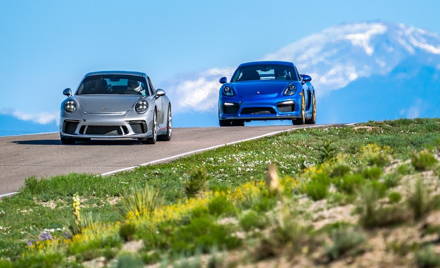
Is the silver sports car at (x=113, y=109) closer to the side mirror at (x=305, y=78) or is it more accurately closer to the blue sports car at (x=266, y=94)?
the blue sports car at (x=266, y=94)

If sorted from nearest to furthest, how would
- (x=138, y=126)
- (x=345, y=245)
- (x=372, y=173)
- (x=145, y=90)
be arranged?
1. (x=345, y=245)
2. (x=372, y=173)
3. (x=138, y=126)
4. (x=145, y=90)

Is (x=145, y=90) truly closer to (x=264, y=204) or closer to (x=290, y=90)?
(x=290, y=90)

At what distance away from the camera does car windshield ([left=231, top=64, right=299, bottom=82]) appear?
27.3m

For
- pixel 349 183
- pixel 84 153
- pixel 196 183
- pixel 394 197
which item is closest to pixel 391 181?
pixel 349 183

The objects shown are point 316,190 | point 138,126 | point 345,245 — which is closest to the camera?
point 345,245

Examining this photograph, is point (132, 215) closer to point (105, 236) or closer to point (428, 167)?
point (105, 236)

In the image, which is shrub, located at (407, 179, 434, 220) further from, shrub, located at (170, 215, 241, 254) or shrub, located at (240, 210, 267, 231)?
shrub, located at (170, 215, 241, 254)

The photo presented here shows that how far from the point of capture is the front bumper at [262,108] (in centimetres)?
2606

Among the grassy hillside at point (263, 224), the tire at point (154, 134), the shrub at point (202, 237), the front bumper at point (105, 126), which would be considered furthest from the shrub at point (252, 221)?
the tire at point (154, 134)

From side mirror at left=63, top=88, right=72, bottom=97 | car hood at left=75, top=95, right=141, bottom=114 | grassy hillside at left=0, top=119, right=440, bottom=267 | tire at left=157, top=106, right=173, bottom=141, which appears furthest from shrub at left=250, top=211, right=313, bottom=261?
tire at left=157, top=106, right=173, bottom=141

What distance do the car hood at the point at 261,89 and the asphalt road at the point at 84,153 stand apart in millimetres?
1024

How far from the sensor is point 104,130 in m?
21.2

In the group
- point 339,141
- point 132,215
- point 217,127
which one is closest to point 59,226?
point 132,215

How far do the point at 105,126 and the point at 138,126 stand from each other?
76cm
